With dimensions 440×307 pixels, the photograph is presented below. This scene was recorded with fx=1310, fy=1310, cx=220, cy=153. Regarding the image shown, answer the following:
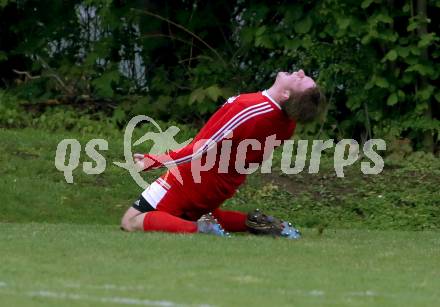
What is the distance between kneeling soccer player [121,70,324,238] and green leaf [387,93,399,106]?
614cm

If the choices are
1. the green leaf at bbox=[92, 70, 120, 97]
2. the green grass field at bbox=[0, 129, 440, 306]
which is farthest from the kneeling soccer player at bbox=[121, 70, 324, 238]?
the green leaf at bbox=[92, 70, 120, 97]

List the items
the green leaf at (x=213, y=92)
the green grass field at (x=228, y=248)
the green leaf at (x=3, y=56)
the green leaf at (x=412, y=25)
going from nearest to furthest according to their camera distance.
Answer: the green grass field at (x=228, y=248)
the green leaf at (x=412, y=25)
the green leaf at (x=213, y=92)
the green leaf at (x=3, y=56)

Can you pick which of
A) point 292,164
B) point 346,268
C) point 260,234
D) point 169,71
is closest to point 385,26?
point 292,164

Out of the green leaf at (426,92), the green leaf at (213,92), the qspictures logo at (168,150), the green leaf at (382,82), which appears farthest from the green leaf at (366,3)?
the green leaf at (213,92)

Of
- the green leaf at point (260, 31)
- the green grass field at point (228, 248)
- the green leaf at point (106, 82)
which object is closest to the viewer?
the green grass field at point (228, 248)

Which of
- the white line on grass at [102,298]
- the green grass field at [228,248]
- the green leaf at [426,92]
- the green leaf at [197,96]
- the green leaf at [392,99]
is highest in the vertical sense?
the green leaf at [426,92]

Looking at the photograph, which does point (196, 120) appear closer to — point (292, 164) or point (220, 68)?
point (220, 68)

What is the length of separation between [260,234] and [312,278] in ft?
9.04

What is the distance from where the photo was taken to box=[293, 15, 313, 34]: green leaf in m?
17.7

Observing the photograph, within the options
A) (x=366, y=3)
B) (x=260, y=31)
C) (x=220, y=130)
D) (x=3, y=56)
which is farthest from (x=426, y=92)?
(x=3, y=56)

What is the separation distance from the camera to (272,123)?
10539 millimetres

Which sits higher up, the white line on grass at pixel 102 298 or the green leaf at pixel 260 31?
the green leaf at pixel 260 31

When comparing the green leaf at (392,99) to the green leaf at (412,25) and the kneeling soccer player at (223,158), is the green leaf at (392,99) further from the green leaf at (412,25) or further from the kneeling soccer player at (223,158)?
the kneeling soccer player at (223,158)

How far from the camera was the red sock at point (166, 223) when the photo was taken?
10.6m
